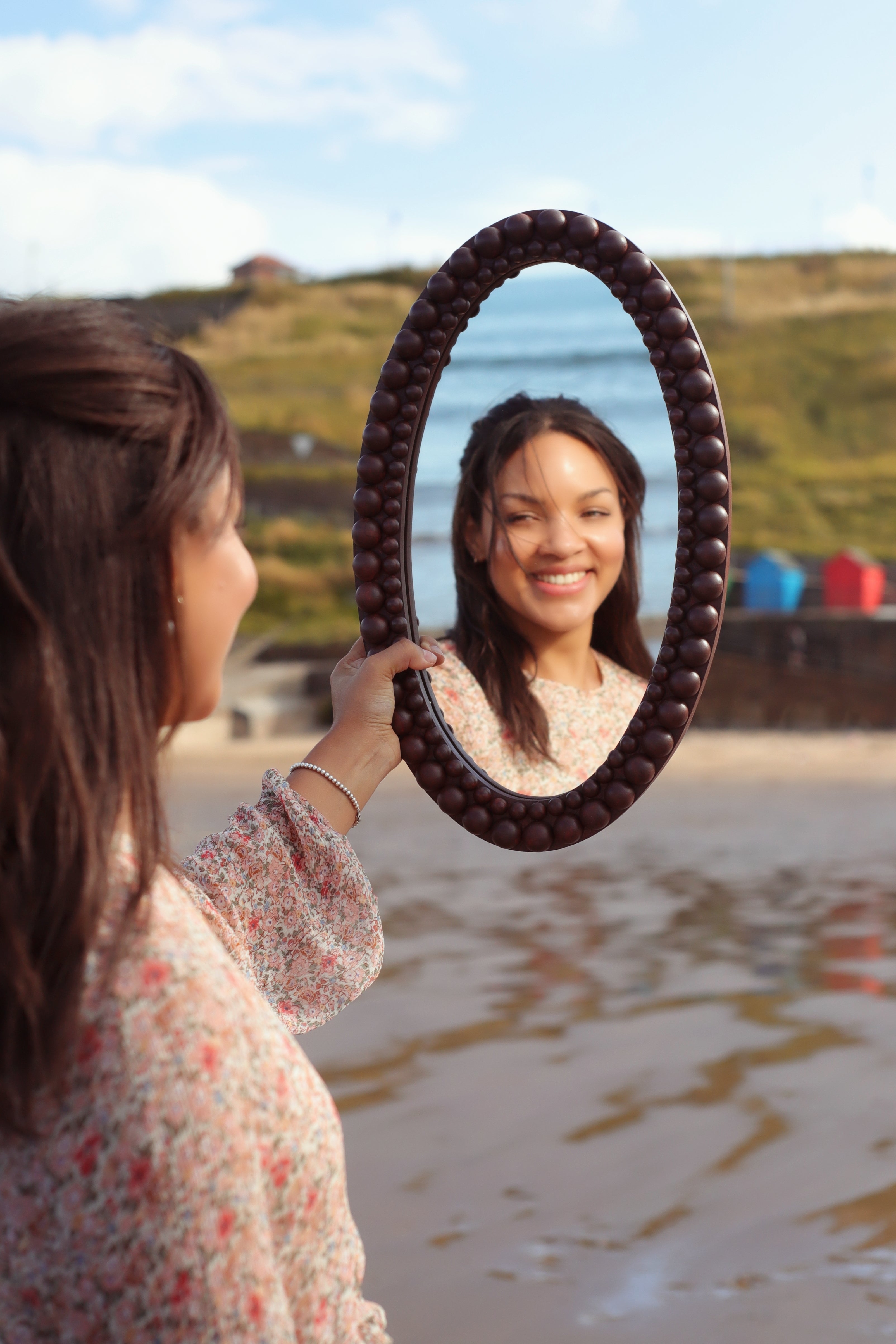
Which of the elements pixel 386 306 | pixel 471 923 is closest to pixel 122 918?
pixel 386 306

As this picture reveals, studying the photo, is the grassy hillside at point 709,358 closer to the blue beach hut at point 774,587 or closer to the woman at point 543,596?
the woman at point 543,596

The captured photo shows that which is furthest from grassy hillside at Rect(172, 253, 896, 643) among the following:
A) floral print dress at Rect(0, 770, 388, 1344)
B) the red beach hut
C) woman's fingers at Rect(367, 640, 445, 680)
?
the red beach hut

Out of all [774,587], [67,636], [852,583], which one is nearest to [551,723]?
[67,636]

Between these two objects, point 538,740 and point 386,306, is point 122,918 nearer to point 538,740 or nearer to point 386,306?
point 538,740

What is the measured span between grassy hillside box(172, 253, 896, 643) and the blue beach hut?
21.2 ft

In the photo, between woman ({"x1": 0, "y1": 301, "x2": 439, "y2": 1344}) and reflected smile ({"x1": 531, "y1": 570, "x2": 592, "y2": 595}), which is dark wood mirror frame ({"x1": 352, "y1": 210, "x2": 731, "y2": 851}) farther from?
woman ({"x1": 0, "y1": 301, "x2": 439, "y2": 1344})

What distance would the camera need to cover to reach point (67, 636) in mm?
852

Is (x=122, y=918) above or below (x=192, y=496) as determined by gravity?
below

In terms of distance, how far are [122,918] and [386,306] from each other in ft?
6.01

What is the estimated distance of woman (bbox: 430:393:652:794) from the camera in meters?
1.24

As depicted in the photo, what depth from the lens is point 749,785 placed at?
1274 cm

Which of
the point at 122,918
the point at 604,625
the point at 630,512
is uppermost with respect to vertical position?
the point at 630,512

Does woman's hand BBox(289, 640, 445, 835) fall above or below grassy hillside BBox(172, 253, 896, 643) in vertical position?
below

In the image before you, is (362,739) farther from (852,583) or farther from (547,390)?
(852,583)
